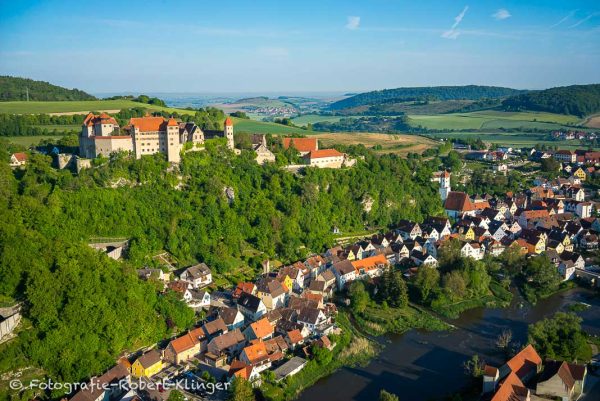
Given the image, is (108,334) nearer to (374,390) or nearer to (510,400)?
(374,390)

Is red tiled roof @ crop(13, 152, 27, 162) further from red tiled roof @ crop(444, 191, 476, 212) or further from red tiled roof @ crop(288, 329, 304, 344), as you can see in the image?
red tiled roof @ crop(444, 191, 476, 212)

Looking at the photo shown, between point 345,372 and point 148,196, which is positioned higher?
point 148,196

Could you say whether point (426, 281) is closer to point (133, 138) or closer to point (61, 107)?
point (133, 138)

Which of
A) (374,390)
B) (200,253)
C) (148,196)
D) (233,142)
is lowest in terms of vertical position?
(374,390)

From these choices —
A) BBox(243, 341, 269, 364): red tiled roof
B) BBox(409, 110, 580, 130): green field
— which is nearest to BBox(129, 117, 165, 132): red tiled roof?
BBox(243, 341, 269, 364): red tiled roof

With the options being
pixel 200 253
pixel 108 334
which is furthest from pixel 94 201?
pixel 108 334

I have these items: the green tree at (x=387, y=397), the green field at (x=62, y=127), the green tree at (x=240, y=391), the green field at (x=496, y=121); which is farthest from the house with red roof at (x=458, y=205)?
the green field at (x=496, y=121)
